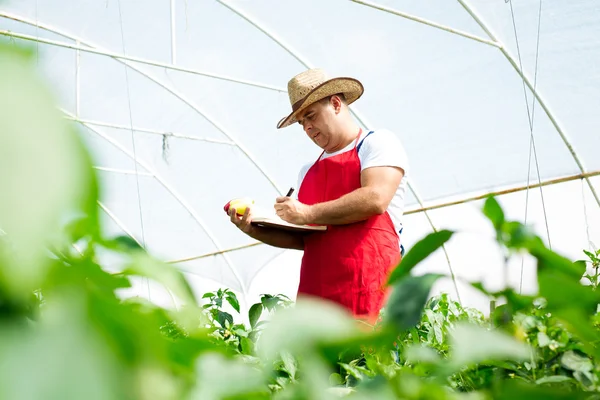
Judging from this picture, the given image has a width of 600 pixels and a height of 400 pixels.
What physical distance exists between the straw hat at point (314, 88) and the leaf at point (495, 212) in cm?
285

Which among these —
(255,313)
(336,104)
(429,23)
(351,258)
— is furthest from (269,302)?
(429,23)

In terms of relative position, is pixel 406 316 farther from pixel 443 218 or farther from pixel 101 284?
pixel 443 218

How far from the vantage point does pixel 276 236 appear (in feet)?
10.2

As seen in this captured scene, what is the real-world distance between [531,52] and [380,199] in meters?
4.26

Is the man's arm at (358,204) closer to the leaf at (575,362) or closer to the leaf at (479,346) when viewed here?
the leaf at (575,362)

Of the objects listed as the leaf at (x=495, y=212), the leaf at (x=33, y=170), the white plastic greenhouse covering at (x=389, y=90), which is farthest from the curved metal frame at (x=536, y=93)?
the leaf at (x=33, y=170)

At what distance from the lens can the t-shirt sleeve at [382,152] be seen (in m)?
2.89

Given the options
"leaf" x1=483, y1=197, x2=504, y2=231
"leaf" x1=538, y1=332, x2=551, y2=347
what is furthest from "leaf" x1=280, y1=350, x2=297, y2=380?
"leaf" x1=483, y1=197, x2=504, y2=231

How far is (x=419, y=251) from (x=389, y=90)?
712cm

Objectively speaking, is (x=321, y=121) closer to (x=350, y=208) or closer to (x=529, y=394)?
(x=350, y=208)

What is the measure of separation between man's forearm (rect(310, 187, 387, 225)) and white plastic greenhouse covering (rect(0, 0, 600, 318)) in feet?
8.82

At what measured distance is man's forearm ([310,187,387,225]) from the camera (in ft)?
9.11

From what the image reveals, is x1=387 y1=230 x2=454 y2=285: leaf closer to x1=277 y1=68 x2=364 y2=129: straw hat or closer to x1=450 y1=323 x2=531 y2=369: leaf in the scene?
x1=450 y1=323 x2=531 y2=369: leaf

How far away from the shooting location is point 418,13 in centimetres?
650
